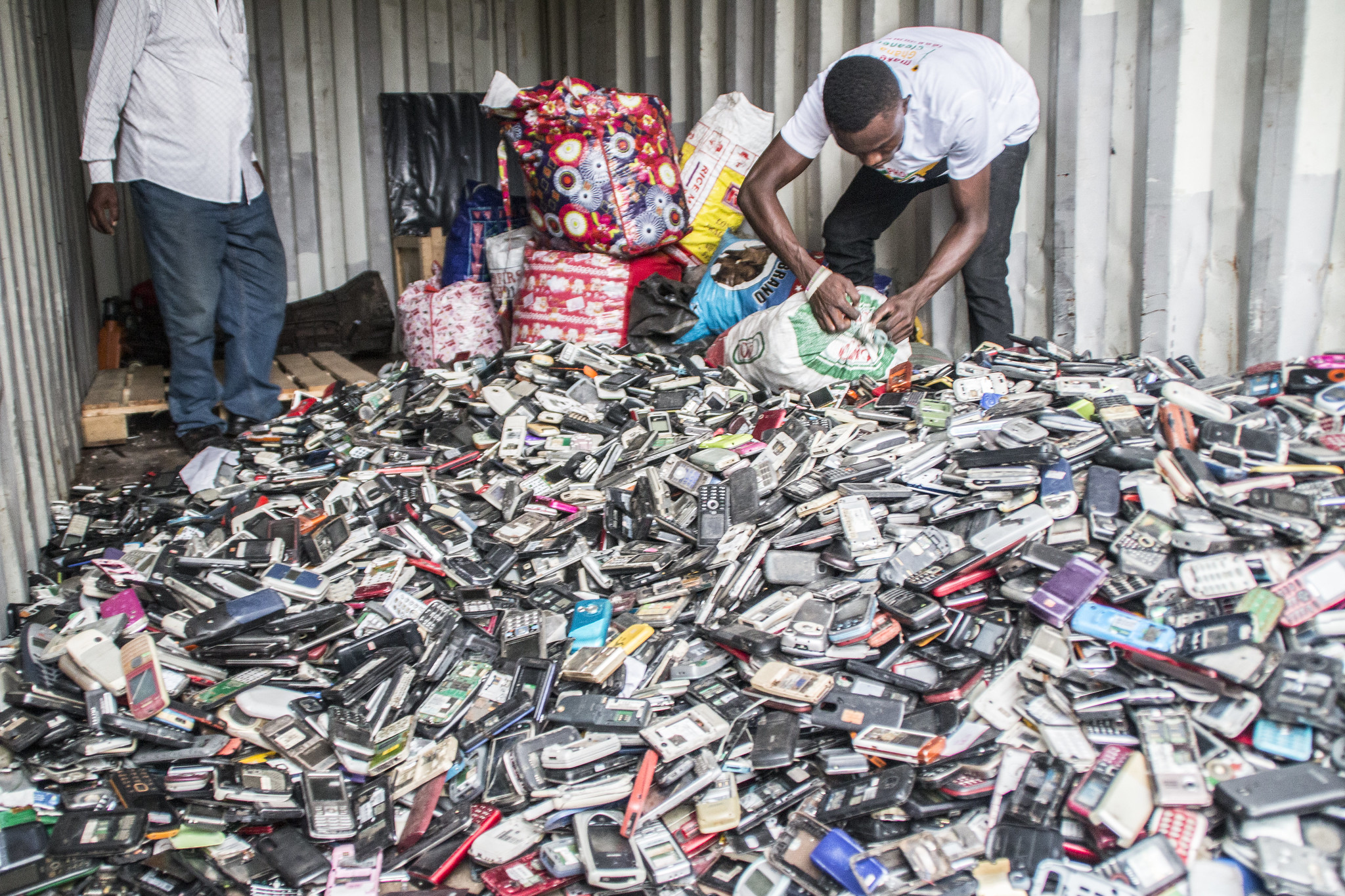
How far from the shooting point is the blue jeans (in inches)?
139

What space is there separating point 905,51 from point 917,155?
1.22ft

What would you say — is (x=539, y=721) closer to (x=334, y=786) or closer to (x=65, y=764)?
(x=334, y=786)

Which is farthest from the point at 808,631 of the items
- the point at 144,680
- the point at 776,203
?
the point at 776,203

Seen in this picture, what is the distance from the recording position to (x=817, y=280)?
329 centimetres

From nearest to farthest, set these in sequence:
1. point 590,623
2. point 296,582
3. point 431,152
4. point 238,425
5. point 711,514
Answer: point 590,623
point 296,582
point 711,514
point 238,425
point 431,152

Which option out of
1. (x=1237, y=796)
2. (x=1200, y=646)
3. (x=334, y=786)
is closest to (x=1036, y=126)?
(x=1200, y=646)

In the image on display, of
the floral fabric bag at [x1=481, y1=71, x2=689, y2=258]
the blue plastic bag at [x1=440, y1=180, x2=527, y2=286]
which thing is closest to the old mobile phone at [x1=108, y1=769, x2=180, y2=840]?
the floral fabric bag at [x1=481, y1=71, x2=689, y2=258]

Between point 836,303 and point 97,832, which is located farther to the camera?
point 836,303

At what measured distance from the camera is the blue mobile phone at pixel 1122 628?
1.90 m

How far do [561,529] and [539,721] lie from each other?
695 mm

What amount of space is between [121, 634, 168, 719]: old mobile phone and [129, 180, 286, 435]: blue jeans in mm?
1814

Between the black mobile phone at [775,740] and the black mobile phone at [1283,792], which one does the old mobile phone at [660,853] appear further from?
the black mobile phone at [1283,792]

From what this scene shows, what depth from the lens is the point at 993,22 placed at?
11.4 feet

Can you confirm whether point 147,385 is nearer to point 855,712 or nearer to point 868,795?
point 855,712
